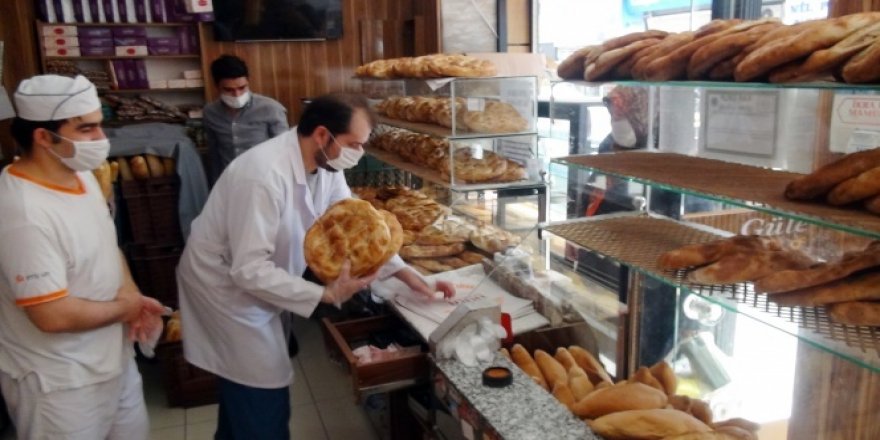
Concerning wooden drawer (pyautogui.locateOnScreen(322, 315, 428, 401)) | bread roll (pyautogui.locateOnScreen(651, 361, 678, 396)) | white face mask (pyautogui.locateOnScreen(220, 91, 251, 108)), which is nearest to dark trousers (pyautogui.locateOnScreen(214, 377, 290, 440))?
wooden drawer (pyautogui.locateOnScreen(322, 315, 428, 401))

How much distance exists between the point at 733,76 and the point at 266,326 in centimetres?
159

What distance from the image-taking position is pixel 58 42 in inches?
200

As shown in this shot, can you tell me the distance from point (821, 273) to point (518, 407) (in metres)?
0.69

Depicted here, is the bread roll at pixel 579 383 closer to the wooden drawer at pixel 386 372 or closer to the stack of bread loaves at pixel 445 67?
the wooden drawer at pixel 386 372

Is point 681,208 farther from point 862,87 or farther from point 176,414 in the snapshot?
point 176,414

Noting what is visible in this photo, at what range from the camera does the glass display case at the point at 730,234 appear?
1201 mm

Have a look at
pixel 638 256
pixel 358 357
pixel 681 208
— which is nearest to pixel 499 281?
pixel 358 357

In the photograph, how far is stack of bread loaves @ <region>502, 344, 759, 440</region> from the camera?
1334 mm

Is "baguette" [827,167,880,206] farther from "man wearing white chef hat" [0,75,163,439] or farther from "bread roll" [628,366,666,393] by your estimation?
"man wearing white chef hat" [0,75,163,439]

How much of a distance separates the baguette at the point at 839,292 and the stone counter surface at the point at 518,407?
0.47 metres

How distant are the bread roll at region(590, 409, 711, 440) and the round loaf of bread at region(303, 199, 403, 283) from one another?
2.81ft

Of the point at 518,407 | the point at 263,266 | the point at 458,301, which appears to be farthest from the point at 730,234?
the point at 263,266

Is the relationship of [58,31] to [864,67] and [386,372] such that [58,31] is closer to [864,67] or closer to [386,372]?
[386,372]

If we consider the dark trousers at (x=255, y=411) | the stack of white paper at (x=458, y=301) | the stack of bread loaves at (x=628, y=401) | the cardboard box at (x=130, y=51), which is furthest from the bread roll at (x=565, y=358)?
the cardboard box at (x=130, y=51)
